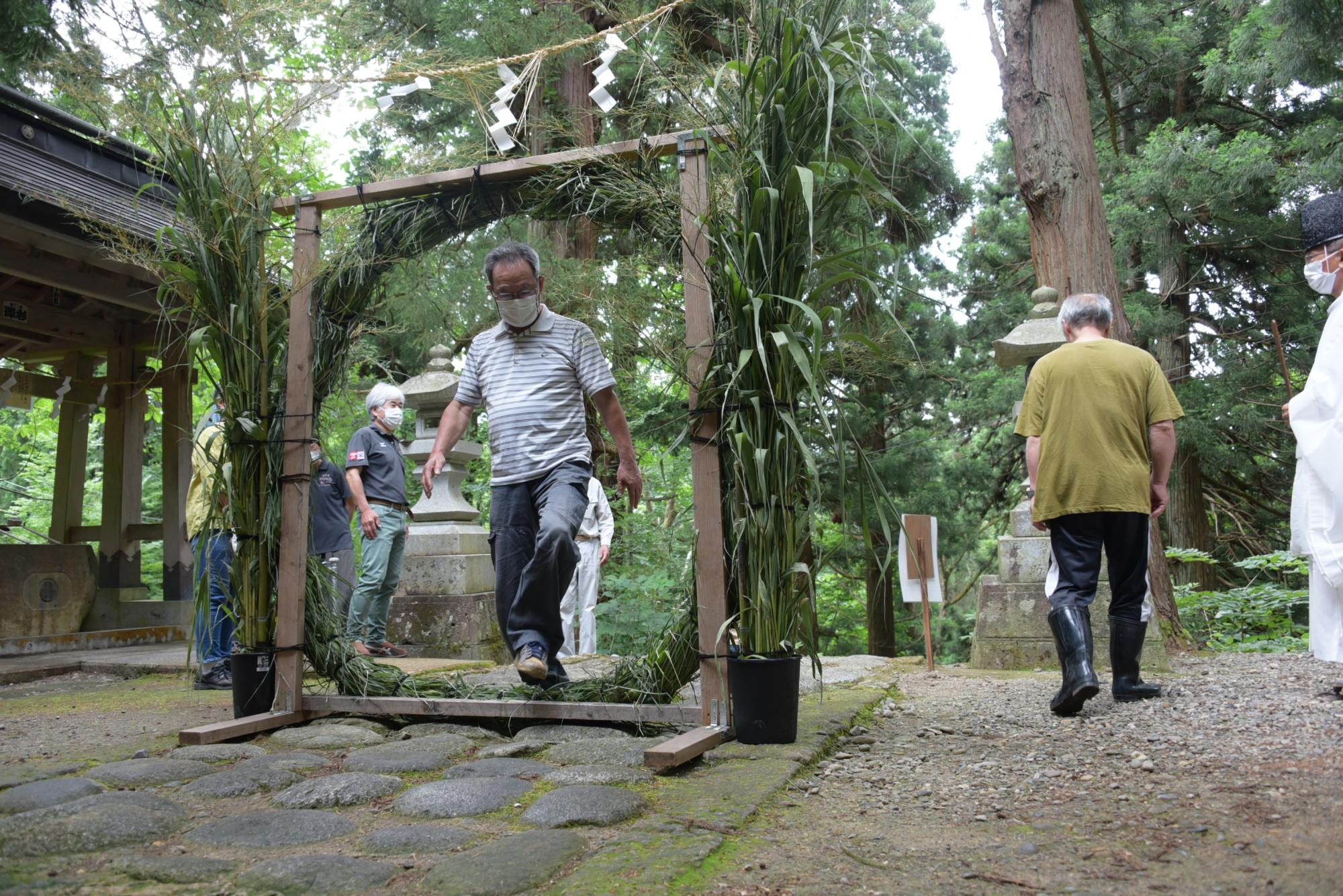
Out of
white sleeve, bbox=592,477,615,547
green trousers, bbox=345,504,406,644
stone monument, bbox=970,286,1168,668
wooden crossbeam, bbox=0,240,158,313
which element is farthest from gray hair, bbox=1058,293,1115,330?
wooden crossbeam, bbox=0,240,158,313

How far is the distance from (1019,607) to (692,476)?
3.12 m

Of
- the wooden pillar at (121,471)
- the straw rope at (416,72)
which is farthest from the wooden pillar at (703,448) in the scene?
the wooden pillar at (121,471)

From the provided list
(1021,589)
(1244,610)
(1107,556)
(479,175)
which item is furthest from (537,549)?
(1244,610)

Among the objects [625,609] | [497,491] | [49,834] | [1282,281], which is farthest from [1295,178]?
[49,834]

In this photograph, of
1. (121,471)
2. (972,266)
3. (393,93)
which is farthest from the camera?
(972,266)

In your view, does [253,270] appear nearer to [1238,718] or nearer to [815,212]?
[815,212]

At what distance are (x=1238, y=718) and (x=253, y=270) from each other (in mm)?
3954

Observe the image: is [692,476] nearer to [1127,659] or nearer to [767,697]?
[767,697]

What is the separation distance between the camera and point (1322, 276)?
3.77 meters

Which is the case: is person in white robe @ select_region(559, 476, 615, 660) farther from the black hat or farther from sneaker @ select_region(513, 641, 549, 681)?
the black hat

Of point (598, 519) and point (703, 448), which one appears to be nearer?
point (703, 448)

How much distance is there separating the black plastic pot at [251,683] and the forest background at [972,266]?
1199mm

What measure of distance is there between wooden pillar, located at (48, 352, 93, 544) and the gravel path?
25.6 feet

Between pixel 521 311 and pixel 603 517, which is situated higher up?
pixel 521 311
